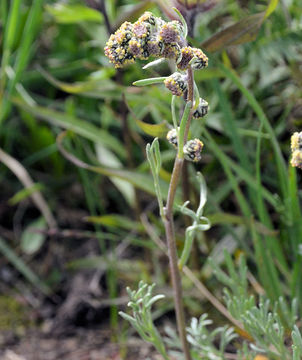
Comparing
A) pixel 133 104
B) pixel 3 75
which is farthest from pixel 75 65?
pixel 133 104

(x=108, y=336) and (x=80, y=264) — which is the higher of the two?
(x=80, y=264)

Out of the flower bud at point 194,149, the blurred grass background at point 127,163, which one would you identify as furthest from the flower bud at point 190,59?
the blurred grass background at point 127,163

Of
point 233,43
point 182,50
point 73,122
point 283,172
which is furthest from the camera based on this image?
point 73,122

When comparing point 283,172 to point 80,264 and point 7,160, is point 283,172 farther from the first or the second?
point 7,160

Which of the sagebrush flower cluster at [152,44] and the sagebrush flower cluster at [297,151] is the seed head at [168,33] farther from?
the sagebrush flower cluster at [297,151]

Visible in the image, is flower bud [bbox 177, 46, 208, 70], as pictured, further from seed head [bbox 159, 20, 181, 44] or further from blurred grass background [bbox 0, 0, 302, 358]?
blurred grass background [bbox 0, 0, 302, 358]

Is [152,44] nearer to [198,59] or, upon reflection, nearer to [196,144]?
[198,59]
